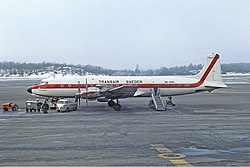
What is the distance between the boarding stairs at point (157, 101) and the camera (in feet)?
98.7

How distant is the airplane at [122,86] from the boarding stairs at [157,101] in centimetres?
10

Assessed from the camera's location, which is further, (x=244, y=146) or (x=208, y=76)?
(x=208, y=76)

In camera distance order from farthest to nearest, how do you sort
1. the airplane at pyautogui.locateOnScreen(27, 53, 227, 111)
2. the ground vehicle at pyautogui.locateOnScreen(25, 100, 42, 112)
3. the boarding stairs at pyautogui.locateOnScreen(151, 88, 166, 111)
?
the airplane at pyautogui.locateOnScreen(27, 53, 227, 111) → the boarding stairs at pyautogui.locateOnScreen(151, 88, 166, 111) → the ground vehicle at pyautogui.locateOnScreen(25, 100, 42, 112)

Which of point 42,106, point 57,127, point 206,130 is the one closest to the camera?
point 206,130

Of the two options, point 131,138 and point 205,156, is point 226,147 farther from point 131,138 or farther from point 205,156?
point 131,138

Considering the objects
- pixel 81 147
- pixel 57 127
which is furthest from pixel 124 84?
pixel 81 147

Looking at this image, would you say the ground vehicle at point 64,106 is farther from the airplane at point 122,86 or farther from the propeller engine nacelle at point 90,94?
the airplane at point 122,86

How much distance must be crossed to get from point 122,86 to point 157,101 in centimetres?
364


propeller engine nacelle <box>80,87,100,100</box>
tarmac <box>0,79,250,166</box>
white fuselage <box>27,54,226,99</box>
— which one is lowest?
tarmac <box>0,79,250,166</box>

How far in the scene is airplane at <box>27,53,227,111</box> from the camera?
30.8 metres

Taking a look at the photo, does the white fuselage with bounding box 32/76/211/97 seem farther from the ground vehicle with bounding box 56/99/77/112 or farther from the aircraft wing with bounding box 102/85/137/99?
the ground vehicle with bounding box 56/99/77/112

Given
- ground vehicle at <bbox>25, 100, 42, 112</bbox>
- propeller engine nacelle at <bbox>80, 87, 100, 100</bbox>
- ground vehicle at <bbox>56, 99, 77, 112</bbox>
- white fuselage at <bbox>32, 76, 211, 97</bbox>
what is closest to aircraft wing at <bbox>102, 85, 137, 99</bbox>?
propeller engine nacelle at <bbox>80, 87, 100, 100</bbox>

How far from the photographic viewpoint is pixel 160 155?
39.9 feet

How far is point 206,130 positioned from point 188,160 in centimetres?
748
